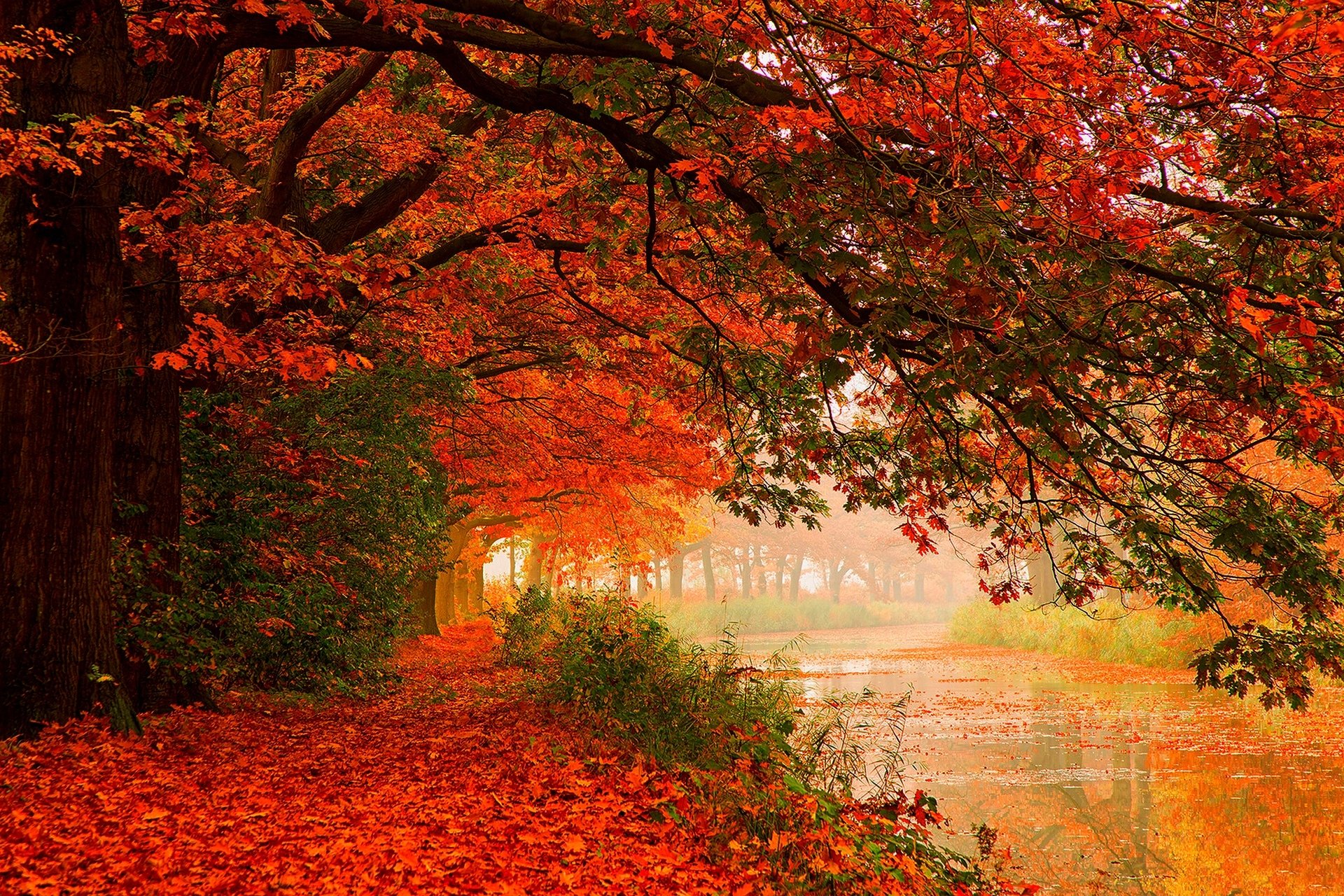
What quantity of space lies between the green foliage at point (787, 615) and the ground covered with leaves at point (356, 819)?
2797cm

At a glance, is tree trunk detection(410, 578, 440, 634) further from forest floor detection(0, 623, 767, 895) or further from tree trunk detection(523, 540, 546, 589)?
forest floor detection(0, 623, 767, 895)

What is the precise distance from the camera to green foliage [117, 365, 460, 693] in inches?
351

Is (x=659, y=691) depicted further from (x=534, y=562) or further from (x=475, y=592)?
(x=534, y=562)

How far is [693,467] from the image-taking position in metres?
21.3

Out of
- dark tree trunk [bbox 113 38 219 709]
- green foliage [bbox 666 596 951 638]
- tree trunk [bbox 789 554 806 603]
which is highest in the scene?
dark tree trunk [bbox 113 38 219 709]

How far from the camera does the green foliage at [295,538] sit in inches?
351

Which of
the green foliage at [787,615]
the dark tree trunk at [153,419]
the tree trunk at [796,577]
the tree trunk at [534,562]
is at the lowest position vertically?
the green foliage at [787,615]

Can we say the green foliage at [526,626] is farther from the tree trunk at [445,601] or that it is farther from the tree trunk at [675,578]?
Answer: the tree trunk at [675,578]

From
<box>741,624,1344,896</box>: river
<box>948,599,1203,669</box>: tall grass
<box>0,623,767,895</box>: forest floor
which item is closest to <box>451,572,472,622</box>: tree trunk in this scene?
<box>741,624,1344,896</box>: river

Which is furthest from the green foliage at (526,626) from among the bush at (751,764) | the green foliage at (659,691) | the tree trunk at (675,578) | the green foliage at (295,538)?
the tree trunk at (675,578)

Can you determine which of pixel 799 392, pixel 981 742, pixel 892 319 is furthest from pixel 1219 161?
pixel 981 742

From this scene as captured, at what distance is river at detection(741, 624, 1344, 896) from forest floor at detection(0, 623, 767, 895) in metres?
3.52

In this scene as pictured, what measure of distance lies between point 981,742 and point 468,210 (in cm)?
1038

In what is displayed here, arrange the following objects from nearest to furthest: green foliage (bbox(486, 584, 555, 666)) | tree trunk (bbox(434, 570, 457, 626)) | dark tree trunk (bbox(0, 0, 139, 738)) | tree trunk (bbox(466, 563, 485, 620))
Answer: dark tree trunk (bbox(0, 0, 139, 738)), green foliage (bbox(486, 584, 555, 666)), tree trunk (bbox(434, 570, 457, 626)), tree trunk (bbox(466, 563, 485, 620))
